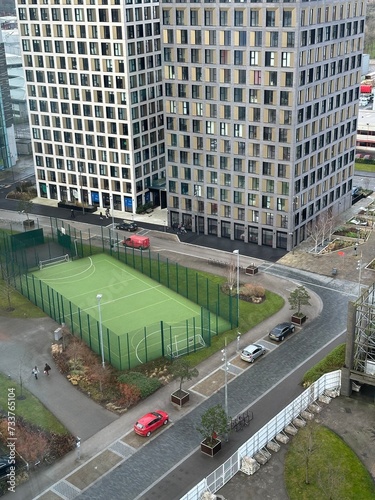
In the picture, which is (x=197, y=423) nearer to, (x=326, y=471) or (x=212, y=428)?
(x=212, y=428)

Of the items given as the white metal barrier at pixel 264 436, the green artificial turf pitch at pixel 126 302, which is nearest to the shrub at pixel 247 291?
the green artificial turf pitch at pixel 126 302

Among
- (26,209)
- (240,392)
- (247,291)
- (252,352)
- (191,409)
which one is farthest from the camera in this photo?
(26,209)

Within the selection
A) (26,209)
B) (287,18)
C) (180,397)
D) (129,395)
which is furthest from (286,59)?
(129,395)

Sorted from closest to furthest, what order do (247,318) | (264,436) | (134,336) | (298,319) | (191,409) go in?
1. (264,436)
2. (191,409)
3. (134,336)
4. (298,319)
5. (247,318)

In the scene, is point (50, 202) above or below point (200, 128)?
below

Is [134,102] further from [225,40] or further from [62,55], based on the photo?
[225,40]

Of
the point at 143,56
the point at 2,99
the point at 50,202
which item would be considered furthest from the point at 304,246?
the point at 2,99
